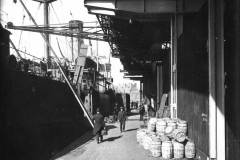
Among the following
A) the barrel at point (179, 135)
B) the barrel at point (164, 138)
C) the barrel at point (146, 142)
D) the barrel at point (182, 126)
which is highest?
the barrel at point (182, 126)

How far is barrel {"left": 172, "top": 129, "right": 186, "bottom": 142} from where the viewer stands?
483 inches

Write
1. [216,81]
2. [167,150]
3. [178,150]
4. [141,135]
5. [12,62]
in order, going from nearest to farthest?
[216,81]
[178,150]
[167,150]
[141,135]
[12,62]

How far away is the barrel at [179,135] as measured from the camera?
483 inches

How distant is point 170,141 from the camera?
40.6ft

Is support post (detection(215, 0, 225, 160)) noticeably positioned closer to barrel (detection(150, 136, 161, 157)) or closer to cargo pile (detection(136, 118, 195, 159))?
cargo pile (detection(136, 118, 195, 159))

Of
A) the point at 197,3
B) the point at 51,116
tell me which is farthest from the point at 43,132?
the point at 197,3

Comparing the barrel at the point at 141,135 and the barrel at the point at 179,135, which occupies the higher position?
the barrel at the point at 179,135

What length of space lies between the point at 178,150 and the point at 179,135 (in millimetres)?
859

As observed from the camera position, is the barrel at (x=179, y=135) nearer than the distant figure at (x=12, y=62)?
Yes

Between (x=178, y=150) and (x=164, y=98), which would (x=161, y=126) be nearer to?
(x=178, y=150)

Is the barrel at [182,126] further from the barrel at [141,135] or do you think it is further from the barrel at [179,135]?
the barrel at [141,135]

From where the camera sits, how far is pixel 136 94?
12238 cm

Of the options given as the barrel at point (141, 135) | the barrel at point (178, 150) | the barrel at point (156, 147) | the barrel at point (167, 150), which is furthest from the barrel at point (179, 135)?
the barrel at point (141, 135)

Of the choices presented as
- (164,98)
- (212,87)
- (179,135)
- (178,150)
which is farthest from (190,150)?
(164,98)
